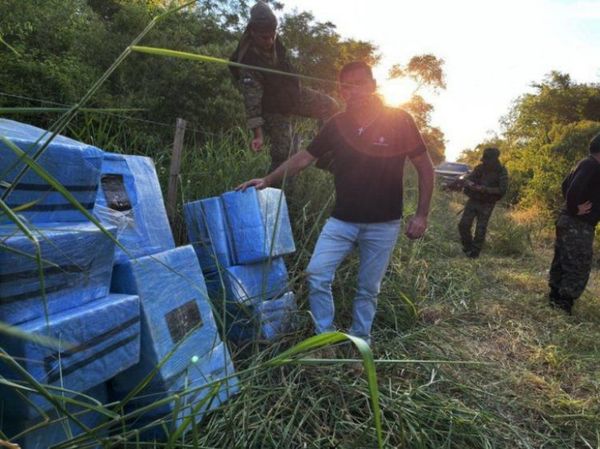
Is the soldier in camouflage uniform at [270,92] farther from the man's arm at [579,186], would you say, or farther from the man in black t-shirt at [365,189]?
the man's arm at [579,186]

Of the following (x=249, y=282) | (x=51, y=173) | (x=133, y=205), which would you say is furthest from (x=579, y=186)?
(x=51, y=173)

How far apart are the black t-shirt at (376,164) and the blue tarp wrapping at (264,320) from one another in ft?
2.13

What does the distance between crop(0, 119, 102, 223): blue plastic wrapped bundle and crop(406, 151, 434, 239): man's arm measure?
185 cm

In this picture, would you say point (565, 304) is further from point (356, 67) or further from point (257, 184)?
point (257, 184)

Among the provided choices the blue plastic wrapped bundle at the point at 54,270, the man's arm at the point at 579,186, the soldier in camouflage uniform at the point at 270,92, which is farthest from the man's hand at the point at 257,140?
the man's arm at the point at 579,186

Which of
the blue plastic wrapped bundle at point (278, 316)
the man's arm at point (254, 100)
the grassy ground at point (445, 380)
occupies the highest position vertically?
the man's arm at point (254, 100)

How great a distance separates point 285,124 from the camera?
4.02 meters

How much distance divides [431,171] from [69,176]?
6.71 ft

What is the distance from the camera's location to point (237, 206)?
8.43 ft

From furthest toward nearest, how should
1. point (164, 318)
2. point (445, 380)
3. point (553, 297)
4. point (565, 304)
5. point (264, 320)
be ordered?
1. point (553, 297)
2. point (565, 304)
3. point (264, 320)
4. point (445, 380)
5. point (164, 318)

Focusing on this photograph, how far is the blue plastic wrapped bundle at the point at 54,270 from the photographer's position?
48.4 inches

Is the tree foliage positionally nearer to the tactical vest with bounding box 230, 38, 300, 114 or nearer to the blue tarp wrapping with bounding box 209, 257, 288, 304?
the tactical vest with bounding box 230, 38, 300, 114

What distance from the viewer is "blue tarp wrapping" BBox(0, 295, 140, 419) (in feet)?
3.94

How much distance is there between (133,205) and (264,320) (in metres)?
0.84
